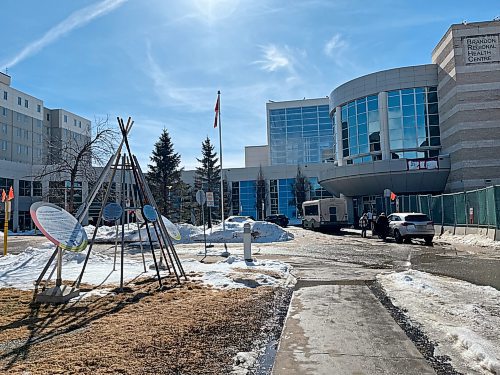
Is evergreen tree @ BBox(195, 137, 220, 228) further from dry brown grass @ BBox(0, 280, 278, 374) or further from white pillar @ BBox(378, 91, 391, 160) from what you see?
dry brown grass @ BBox(0, 280, 278, 374)

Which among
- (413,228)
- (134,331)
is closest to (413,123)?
(413,228)

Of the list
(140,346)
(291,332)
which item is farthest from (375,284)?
(140,346)

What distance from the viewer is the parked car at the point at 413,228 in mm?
23047

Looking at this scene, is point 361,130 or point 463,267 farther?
point 361,130

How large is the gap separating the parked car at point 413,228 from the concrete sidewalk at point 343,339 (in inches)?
624

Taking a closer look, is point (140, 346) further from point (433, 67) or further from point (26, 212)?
point (26, 212)

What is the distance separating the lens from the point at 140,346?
5.02 m

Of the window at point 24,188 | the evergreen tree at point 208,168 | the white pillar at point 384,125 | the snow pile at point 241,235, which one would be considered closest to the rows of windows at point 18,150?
the window at point 24,188

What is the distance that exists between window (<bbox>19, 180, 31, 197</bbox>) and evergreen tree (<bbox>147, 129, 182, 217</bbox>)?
27.9 meters

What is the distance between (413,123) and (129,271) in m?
40.6

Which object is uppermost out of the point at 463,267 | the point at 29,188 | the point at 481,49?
the point at 481,49

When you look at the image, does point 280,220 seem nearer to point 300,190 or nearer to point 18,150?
point 300,190

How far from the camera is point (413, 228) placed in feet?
76.4

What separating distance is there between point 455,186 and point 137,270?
119ft
